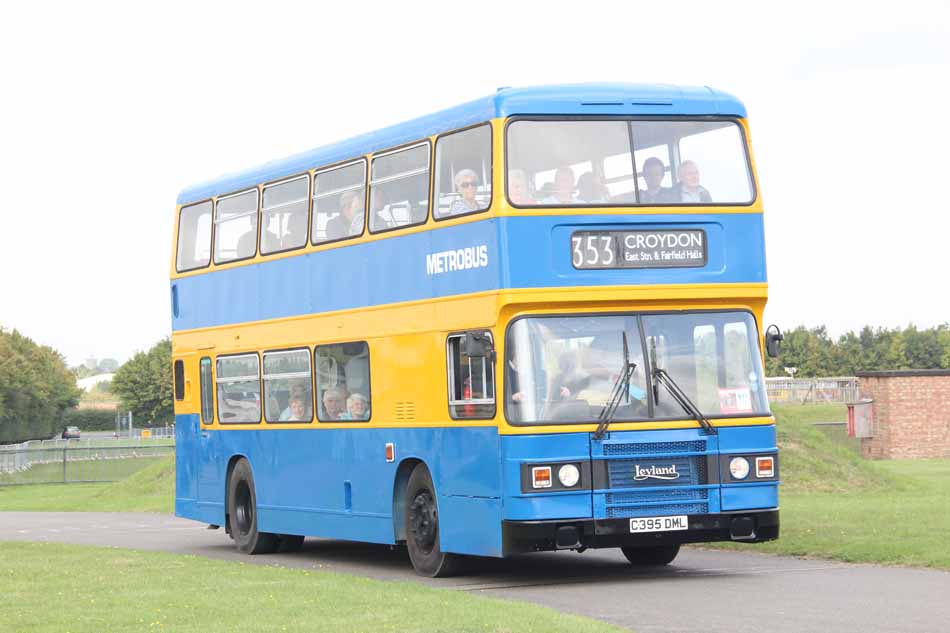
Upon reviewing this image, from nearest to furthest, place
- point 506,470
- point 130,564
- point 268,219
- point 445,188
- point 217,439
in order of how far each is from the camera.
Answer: point 506,470 < point 445,188 < point 130,564 < point 268,219 < point 217,439

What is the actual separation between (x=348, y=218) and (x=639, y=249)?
4106mm

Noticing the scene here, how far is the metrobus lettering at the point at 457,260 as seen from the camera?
15861 mm

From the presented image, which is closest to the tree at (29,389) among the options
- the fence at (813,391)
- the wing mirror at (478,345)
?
the fence at (813,391)

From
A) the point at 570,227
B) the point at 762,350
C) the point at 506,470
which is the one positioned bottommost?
the point at 506,470

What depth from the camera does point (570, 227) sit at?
15.6 m

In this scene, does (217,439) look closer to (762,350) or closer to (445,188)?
(445,188)

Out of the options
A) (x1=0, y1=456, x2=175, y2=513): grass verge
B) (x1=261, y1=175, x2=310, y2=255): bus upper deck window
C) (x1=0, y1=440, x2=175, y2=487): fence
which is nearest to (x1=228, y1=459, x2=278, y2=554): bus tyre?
(x1=261, y1=175, x2=310, y2=255): bus upper deck window

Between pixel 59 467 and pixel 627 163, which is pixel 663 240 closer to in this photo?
pixel 627 163

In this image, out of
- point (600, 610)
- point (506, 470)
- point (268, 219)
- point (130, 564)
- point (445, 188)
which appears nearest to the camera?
point (600, 610)

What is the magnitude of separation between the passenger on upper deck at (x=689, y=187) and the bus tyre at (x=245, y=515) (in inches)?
311

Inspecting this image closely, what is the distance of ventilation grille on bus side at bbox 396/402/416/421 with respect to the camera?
57.2 ft

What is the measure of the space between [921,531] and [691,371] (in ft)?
15.6

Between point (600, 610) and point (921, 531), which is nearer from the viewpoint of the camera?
point (600, 610)

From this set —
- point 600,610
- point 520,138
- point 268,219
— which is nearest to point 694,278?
point 520,138
